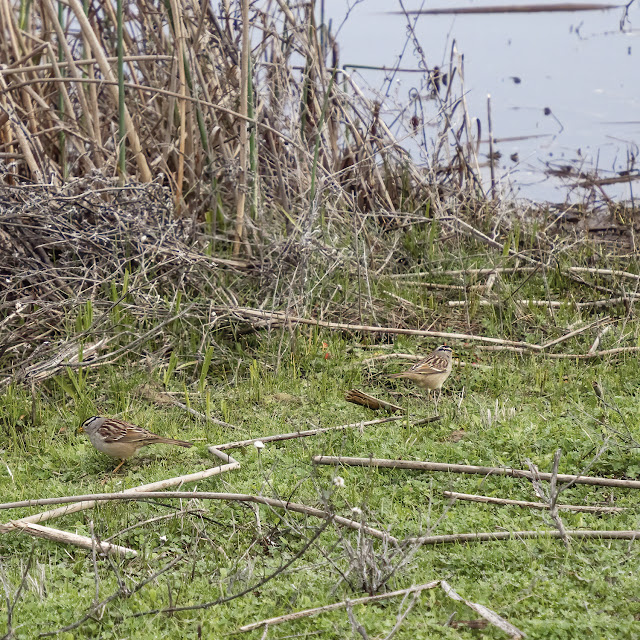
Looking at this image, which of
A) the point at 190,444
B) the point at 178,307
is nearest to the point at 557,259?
the point at 178,307

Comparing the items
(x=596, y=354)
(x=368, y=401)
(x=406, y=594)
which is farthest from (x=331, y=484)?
(x=596, y=354)

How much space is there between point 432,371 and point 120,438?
220 cm

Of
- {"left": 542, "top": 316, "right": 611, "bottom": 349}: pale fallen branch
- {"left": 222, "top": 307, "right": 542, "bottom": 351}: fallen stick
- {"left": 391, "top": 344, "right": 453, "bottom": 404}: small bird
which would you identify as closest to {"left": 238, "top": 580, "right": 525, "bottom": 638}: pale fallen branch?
{"left": 391, "top": 344, "right": 453, "bottom": 404}: small bird

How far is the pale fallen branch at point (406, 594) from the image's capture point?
350 centimetres

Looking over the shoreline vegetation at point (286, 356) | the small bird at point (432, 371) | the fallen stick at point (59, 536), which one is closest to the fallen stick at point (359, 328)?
the shoreline vegetation at point (286, 356)

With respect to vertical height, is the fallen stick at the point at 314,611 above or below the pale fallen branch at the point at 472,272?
above

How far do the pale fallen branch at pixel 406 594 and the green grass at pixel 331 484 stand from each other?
0.05 m

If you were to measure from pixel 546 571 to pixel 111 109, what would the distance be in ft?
21.2

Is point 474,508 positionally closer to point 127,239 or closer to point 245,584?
point 245,584

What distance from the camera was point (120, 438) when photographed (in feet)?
18.0

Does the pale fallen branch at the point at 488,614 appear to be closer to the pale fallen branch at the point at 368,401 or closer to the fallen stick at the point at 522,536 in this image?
the fallen stick at the point at 522,536

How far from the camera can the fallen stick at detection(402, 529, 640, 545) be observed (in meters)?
4.18

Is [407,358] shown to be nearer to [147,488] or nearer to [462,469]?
[462,469]

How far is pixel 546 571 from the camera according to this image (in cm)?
402
